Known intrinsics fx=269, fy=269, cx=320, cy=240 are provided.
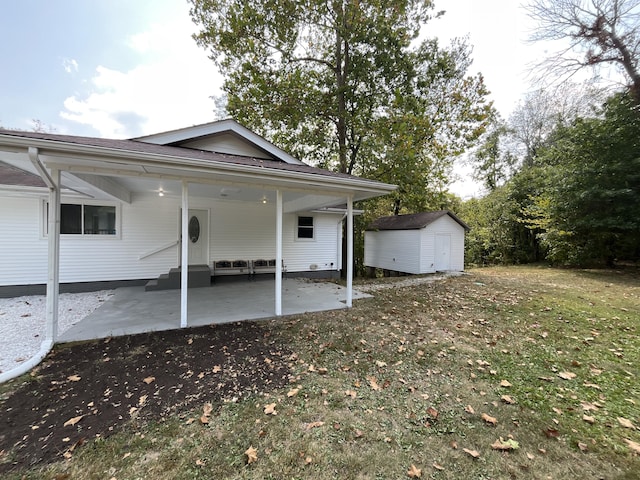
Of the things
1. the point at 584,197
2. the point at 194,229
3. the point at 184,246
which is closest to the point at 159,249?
the point at 194,229

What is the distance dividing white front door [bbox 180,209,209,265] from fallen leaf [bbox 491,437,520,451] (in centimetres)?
843

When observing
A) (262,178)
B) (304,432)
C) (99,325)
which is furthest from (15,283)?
(304,432)

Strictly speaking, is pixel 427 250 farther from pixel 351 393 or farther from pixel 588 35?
pixel 351 393

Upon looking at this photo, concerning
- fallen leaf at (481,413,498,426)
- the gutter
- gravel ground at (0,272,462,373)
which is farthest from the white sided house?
fallen leaf at (481,413,498,426)

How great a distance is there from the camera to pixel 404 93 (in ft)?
39.4

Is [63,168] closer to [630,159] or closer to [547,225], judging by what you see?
[630,159]

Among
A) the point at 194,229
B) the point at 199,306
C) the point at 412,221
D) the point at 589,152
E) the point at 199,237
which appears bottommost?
the point at 199,306

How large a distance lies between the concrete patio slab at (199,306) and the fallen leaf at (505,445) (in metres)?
3.91

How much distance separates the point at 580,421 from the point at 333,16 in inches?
556

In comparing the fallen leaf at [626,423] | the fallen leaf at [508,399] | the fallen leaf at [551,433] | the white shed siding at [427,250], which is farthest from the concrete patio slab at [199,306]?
the white shed siding at [427,250]

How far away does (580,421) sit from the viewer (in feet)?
7.83

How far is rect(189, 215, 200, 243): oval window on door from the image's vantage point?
8609 mm

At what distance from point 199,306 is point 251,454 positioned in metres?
4.49

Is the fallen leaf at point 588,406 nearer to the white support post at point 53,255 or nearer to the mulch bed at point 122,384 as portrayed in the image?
the mulch bed at point 122,384
